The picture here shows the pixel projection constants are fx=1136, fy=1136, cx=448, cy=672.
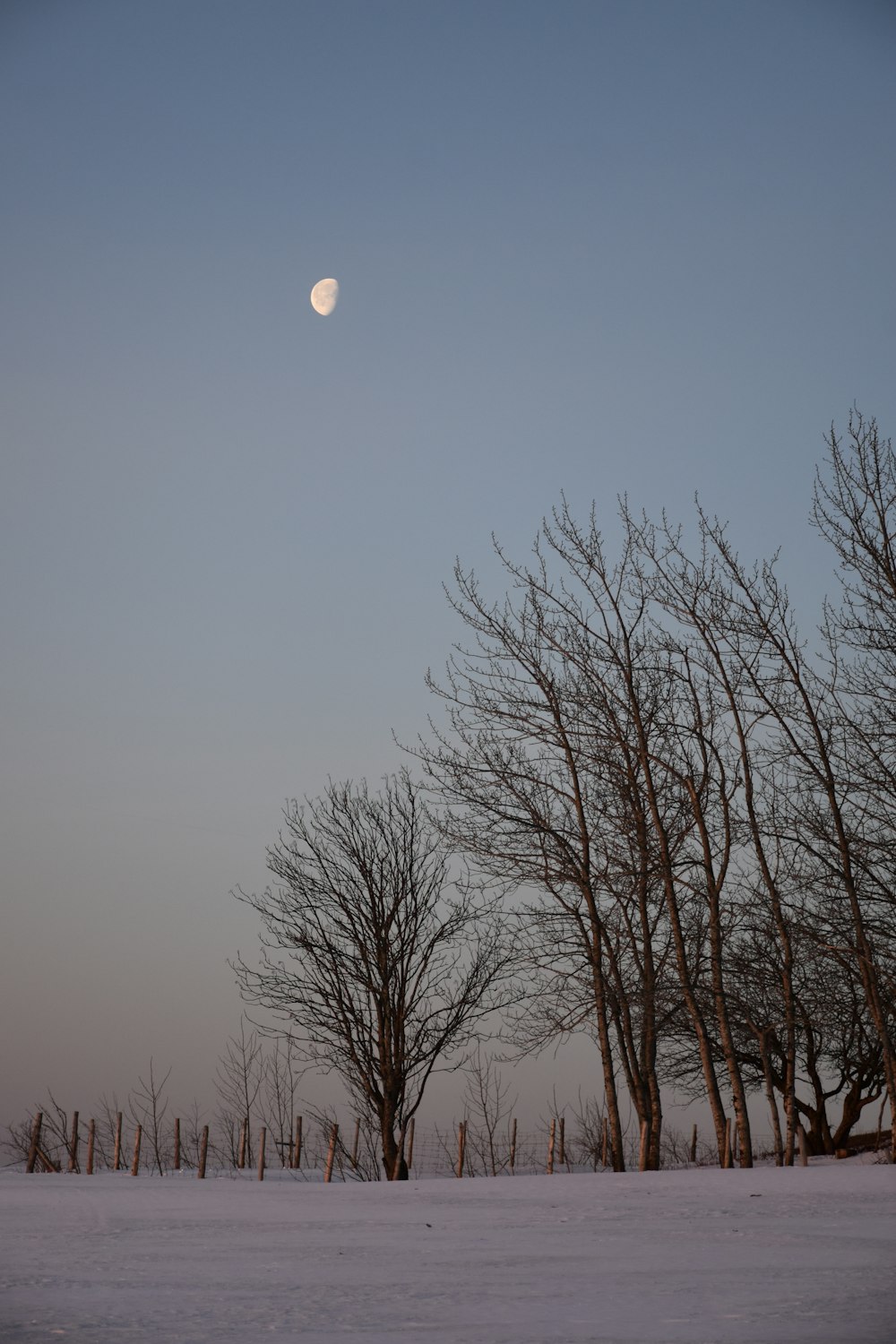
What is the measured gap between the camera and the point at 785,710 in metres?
16.7

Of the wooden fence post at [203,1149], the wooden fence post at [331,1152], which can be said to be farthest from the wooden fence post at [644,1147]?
the wooden fence post at [203,1149]

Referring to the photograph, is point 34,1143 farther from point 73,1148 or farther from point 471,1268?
point 471,1268

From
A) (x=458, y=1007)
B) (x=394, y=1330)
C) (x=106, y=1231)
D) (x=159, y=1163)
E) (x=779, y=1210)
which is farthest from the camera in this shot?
(x=159, y=1163)

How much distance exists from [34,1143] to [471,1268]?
24.0 meters

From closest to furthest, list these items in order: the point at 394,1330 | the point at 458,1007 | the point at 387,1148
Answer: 1. the point at 394,1330
2. the point at 387,1148
3. the point at 458,1007

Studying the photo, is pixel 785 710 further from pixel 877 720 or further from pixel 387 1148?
pixel 387 1148

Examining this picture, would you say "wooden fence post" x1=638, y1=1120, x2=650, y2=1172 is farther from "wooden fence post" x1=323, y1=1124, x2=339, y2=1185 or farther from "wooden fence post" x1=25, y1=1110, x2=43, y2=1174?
"wooden fence post" x1=25, y1=1110, x2=43, y2=1174

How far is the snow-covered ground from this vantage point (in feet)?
13.7

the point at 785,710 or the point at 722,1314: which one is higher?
the point at 785,710

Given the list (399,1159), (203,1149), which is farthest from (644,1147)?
(203,1149)

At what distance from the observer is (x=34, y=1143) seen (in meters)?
26.2

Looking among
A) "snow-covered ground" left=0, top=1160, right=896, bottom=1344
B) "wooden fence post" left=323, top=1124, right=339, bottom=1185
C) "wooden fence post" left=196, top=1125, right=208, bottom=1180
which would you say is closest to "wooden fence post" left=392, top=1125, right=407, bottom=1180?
"wooden fence post" left=323, top=1124, right=339, bottom=1185

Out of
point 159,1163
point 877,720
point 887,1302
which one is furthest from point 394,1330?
Result: point 159,1163

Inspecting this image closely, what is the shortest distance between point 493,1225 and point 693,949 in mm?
12195
